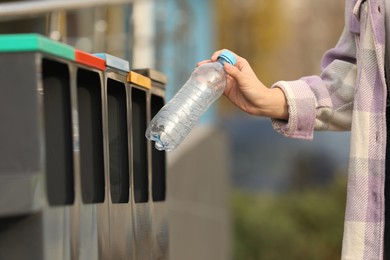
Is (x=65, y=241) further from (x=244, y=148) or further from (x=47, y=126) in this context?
(x=244, y=148)

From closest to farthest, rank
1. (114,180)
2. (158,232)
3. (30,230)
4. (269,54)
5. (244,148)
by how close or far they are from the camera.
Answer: (30,230) < (114,180) < (158,232) < (244,148) < (269,54)

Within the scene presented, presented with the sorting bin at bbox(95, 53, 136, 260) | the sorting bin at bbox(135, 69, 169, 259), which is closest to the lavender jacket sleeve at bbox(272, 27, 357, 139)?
the sorting bin at bbox(135, 69, 169, 259)

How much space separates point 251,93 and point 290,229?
13.8m

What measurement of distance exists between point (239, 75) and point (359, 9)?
0.40 m

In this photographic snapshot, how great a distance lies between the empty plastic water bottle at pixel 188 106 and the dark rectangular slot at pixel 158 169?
303 millimetres

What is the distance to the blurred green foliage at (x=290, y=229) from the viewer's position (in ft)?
53.1

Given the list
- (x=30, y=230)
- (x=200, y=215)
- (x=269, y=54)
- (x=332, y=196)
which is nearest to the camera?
(x=30, y=230)

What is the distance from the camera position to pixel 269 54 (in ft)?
82.3

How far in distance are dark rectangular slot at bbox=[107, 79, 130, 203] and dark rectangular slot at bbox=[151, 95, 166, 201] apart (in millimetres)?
371

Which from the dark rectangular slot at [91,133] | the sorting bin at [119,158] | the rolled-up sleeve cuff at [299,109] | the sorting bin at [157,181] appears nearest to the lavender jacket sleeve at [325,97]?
the rolled-up sleeve cuff at [299,109]

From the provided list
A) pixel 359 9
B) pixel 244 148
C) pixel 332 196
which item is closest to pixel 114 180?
pixel 359 9

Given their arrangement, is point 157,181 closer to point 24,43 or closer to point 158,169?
point 158,169

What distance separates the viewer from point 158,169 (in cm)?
311

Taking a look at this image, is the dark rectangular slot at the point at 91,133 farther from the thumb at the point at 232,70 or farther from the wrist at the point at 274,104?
the wrist at the point at 274,104
